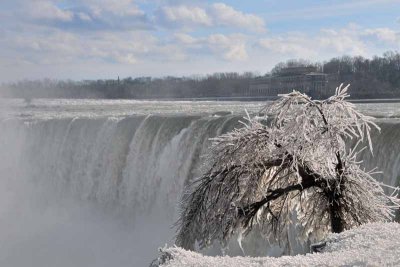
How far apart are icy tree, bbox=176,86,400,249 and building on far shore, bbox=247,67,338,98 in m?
31.4

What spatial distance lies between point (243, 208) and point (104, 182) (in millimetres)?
15083

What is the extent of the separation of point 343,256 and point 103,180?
18446 mm

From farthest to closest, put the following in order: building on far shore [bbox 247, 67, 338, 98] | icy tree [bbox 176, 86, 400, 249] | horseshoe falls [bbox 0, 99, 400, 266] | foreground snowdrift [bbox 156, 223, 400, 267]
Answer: building on far shore [bbox 247, 67, 338, 98] → horseshoe falls [bbox 0, 99, 400, 266] → icy tree [bbox 176, 86, 400, 249] → foreground snowdrift [bbox 156, 223, 400, 267]

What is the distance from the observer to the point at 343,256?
4555 mm

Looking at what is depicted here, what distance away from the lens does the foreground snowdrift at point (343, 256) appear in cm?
435

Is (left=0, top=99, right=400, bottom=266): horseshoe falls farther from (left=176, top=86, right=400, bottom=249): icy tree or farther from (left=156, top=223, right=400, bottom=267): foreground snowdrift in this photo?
(left=156, top=223, right=400, bottom=267): foreground snowdrift

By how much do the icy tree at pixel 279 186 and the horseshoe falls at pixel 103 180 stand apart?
406 centimetres

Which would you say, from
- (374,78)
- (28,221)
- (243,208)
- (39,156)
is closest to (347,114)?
(243,208)

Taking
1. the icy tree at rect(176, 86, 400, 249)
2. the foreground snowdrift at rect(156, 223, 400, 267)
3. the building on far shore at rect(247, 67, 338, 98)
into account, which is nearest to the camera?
the foreground snowdrift at rect(156, 223, 400, 267)

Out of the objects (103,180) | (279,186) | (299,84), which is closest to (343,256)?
(279,186)

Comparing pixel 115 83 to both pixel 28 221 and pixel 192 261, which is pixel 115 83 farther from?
pixel 192 261

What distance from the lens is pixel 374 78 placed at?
154 feet

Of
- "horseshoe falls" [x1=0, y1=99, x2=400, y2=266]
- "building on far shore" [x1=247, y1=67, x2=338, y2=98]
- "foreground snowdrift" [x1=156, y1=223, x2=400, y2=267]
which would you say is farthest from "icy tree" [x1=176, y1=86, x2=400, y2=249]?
"building on far shore" [x1=247, y1=67, x2=338, y2=98]

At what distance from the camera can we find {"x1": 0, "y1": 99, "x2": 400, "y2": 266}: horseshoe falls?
17.5 m
